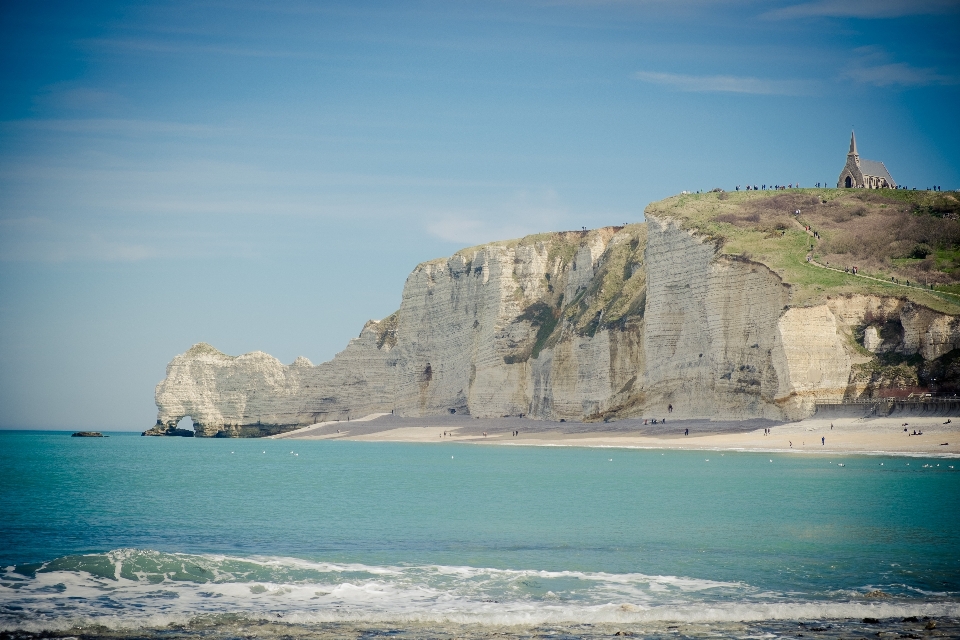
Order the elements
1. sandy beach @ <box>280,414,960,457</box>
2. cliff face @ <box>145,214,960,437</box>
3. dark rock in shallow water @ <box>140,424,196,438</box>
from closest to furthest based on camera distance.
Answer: sandy beach @ <box>280,414,960,457</box>, cliff face @ <box>145,214,960,437</box>, dark rock in shallow water @ <box>140,424,196,438</box>

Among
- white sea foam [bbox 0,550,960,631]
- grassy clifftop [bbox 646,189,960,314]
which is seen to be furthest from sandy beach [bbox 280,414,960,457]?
white sea foam [bbox 0,550,960,631]

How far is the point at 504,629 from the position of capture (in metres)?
12.8

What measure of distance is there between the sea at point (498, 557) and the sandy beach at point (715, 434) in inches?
318

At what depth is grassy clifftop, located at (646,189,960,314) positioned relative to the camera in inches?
2119

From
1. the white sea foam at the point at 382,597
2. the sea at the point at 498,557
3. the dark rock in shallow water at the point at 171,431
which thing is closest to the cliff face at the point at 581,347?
the dark rock in shallow water at the point at 171,431

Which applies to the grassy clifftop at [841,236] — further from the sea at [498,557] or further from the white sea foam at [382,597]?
the white sea foam at [382,597]

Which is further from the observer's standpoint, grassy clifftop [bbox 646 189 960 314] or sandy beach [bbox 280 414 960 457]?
grassy clifftop [bbox 646 189 960 314]

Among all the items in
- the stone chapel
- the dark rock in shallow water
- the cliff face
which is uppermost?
the stone chapel

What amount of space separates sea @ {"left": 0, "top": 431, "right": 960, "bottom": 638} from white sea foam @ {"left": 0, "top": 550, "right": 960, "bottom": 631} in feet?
0.19

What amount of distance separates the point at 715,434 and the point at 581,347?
19.9m

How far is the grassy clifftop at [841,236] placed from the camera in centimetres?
5381

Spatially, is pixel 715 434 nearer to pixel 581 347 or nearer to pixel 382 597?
pixel 581 347

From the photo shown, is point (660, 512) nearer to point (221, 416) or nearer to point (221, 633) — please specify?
point (221, 633)

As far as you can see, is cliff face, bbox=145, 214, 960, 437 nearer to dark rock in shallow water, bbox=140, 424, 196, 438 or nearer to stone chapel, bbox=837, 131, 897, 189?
dark rock in shallow water, bbox=140, 424, 196, 438
